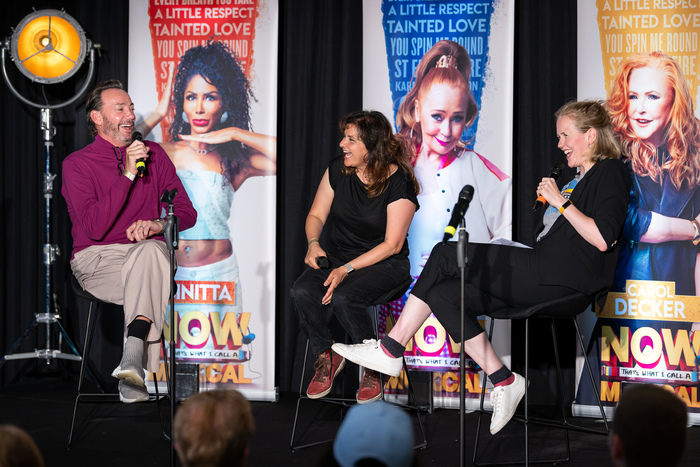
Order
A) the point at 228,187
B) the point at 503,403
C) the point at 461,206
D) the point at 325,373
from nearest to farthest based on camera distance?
the point at 461,206
the point at 503,403
the point at 325,373
the point at 228,187

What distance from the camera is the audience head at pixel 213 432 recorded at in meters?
1.24

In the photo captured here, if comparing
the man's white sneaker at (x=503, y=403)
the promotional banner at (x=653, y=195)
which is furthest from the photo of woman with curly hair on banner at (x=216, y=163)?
the promotional banner at (x=653, y=195)

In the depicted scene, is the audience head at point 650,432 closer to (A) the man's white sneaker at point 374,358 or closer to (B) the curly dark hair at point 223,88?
(A) the man's white sneaker at point 374,358

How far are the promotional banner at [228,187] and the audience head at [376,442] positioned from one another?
2741 millimetres

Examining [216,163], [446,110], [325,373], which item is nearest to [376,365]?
[325,373]

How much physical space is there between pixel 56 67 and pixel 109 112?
2.90ft

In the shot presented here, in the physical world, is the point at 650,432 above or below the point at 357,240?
below

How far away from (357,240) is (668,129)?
60.0 inches

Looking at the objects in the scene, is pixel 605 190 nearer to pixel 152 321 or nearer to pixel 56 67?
pixel 152 321

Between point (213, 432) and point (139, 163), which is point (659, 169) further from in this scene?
point (213, 432)

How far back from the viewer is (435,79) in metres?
3.76

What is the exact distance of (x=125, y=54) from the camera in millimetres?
4285

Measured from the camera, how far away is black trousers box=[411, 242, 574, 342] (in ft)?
8.98

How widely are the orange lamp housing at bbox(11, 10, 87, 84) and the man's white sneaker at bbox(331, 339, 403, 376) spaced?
7.55 feet
